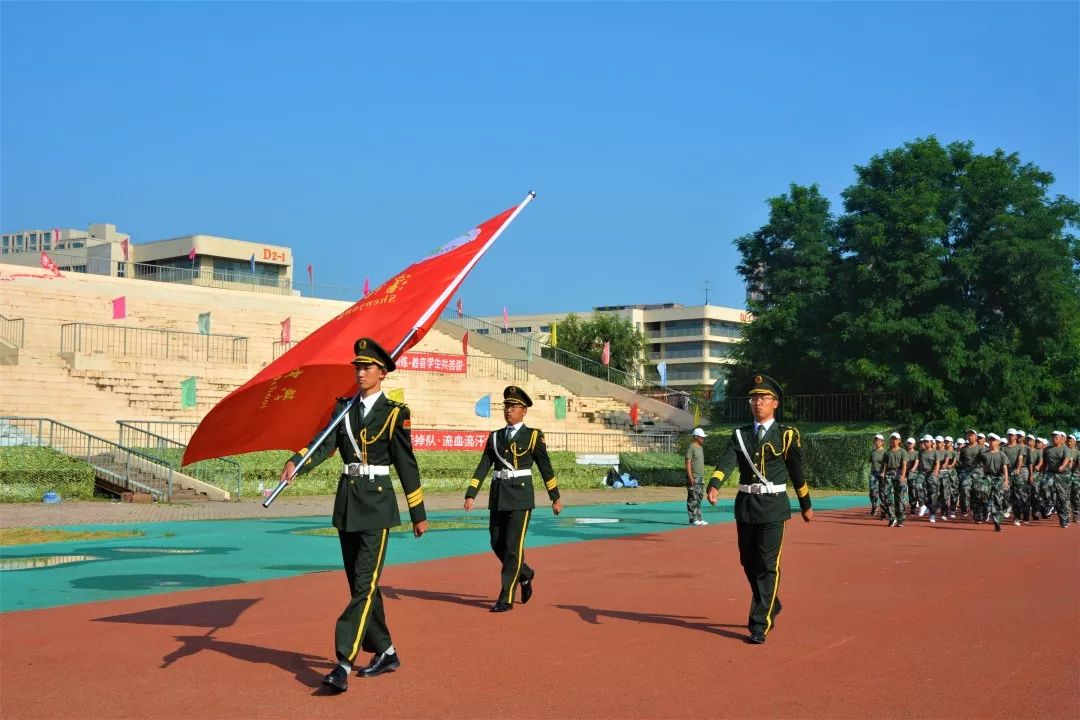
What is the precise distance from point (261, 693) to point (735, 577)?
703 cm

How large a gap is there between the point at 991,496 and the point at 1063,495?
7.15 feet

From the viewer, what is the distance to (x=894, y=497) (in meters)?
21.8

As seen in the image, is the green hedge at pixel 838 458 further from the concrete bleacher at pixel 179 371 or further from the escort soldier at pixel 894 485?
the escort soldier at pixel 894 485

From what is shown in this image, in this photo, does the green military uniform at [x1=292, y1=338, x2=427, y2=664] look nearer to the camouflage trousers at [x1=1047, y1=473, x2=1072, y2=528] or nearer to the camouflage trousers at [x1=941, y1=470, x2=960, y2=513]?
the camouflage trousers at [x1=941, y1=470, x2=960, y2=513]

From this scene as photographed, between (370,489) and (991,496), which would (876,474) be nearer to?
(991,496)

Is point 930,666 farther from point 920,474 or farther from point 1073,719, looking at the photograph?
point 920,474

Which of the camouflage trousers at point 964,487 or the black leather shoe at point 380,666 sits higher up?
the camouflage trousers at point 964,487

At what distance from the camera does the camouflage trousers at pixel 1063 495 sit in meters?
22.4

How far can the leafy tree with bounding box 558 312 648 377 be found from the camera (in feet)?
226

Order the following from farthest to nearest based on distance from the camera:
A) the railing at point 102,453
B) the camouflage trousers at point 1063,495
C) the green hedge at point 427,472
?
the green hedge at point 427,472, the railing at point 102,453, the camouflage trousers at point 1063,495

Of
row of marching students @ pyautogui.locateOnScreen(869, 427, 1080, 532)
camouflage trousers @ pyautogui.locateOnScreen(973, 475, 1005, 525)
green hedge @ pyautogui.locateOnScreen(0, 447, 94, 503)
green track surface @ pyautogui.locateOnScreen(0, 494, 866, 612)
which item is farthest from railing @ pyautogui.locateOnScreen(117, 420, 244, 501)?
camouflage trousers @ pyautogui.locateOnScreen(973, 475, 1005, 525)

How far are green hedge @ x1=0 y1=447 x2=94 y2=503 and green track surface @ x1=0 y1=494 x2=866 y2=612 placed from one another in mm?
4892

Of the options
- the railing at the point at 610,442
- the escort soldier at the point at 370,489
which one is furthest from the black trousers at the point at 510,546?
the railing at the point at 610,442

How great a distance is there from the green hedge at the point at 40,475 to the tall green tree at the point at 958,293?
23730 millimetres
